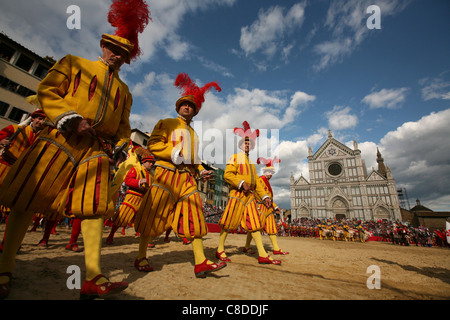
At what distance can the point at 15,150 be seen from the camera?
9.86 ft

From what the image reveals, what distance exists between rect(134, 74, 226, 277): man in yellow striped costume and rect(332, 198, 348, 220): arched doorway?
145 feet

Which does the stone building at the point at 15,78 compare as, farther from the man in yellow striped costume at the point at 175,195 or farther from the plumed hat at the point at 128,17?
the man in yellow striped costume at the point at 175,195

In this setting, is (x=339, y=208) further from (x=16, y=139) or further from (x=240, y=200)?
(x=16, y=139)

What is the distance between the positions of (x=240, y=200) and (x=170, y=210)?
1720mm

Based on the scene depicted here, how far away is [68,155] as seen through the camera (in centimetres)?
159

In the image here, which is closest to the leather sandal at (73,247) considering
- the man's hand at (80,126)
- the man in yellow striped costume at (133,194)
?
the man in yellow striped costume at (133,194)

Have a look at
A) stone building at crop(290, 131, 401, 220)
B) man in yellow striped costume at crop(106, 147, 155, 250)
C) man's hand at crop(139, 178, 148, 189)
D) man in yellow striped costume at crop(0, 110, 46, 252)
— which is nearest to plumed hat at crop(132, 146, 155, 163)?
man in yellow striped costume at crop(106, 147, 155, 250)

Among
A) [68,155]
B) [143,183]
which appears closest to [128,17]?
[68,155]

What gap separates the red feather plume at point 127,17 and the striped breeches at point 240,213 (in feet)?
10.2

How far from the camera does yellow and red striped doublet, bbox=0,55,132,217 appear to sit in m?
1.44

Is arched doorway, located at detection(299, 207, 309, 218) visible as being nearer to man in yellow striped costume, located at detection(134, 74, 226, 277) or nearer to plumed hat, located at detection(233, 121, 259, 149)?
plumed hat, located at detection(233, 121, 259, 149)

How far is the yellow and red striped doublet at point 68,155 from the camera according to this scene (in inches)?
56.8
